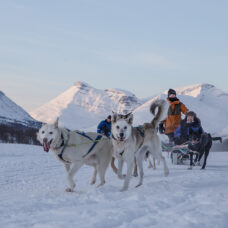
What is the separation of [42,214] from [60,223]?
477mm

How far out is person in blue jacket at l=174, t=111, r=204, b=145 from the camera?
8453 mm

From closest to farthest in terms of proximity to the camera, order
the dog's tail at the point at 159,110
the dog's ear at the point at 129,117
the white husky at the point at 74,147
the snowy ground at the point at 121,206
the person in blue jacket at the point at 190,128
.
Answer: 1. the snowy ground at the point at 121,206
2. the white husky at the point at 74,147
3. the dog's ear at the point at 129,117
4. the dog's tail at the point at 159,110
5. the person in blue jacket at the point at 190,128

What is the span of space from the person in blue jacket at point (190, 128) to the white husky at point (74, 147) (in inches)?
139

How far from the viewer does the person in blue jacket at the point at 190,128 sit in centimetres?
845

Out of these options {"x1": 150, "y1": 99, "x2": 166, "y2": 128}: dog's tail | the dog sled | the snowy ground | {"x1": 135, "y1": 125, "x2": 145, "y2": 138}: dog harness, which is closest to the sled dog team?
{"x1": 135, "y1": 125, "x2": 145, "y2": 138}: dog harness

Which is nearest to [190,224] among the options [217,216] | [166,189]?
[217,216]

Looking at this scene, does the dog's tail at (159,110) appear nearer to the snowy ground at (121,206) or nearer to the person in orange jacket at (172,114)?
the snowy ground at (121,206)

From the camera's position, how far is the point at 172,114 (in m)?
9.23

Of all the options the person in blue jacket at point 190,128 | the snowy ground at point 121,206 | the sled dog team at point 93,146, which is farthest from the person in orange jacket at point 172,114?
the snowy ground at point 121,206

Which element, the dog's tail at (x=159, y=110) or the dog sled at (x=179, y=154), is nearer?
the dog's tail at (x=159, y=110)

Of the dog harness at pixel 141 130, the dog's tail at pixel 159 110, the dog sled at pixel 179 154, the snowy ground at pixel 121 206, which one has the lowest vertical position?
the snowy ground at pixel 121 206

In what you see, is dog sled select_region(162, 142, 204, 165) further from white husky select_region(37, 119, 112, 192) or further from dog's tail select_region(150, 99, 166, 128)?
white husky select_region(37, 119, 112, 192)

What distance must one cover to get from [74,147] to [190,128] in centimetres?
445

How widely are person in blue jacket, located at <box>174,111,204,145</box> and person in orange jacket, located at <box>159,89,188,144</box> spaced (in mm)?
360
